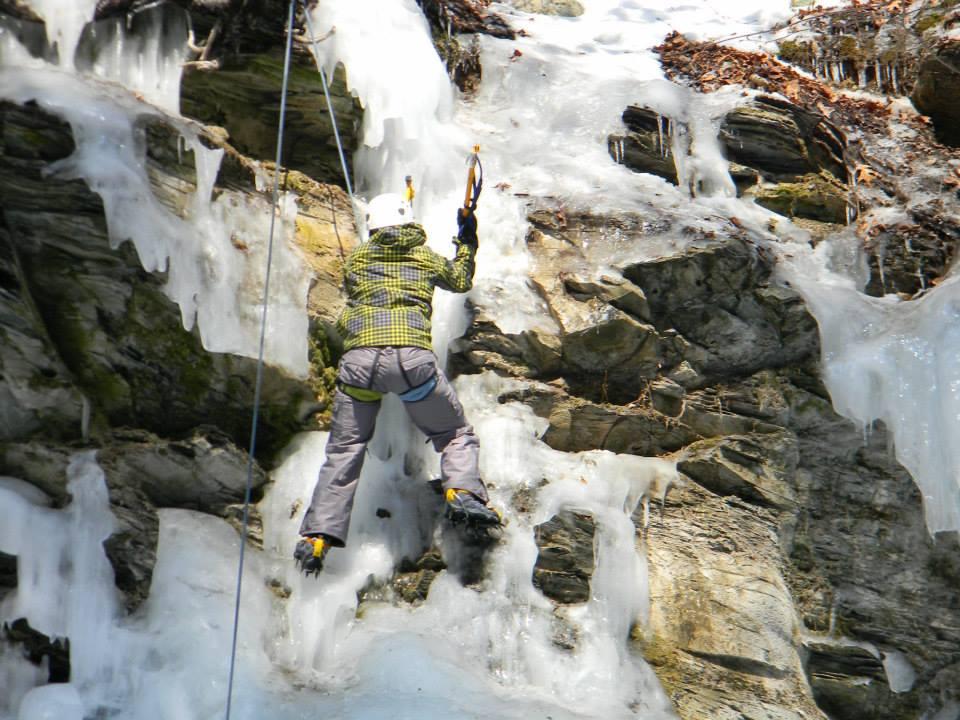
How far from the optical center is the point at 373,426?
5375mm

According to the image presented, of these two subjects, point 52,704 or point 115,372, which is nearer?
point 52,704

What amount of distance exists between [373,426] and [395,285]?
86 cm

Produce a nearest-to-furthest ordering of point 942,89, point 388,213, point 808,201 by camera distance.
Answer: point 388,213 → point 808,201 → point 942,89

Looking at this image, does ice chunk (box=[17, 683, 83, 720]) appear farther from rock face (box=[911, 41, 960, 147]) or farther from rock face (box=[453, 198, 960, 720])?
rock face (box=[911, 41, 960, 147])

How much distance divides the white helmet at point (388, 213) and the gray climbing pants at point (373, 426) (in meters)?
0.89

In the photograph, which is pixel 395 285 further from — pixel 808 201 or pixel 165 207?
pixel 808 201

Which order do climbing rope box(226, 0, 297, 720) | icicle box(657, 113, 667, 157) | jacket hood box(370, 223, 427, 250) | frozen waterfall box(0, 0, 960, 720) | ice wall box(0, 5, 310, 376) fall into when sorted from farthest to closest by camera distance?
icicle box(657, 113, 667, 157)
jacket hood box(370, 223, 427, 250)
ice wall box(0, 5, 310, 376)
frozen waterfall box(0, 0, 960, 720)
climbing rope box(226, 0, 297, 720)

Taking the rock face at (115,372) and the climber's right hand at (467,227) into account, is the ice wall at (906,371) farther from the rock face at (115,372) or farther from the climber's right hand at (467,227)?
the rock face at (115,372)

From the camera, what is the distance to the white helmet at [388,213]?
5.66 metres

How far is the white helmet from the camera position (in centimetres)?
566

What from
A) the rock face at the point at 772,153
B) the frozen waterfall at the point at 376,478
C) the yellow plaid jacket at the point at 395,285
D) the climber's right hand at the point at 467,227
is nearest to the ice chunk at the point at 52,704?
the frozen waterfall at the point at 376,478

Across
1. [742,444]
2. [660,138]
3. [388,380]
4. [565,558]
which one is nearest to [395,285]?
[388,380]

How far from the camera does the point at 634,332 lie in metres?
6.48

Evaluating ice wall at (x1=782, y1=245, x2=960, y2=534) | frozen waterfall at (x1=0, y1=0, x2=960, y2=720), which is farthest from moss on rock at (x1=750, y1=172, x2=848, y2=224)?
ice wall at (x1=782, y1=245, x2=960, y2=534)
